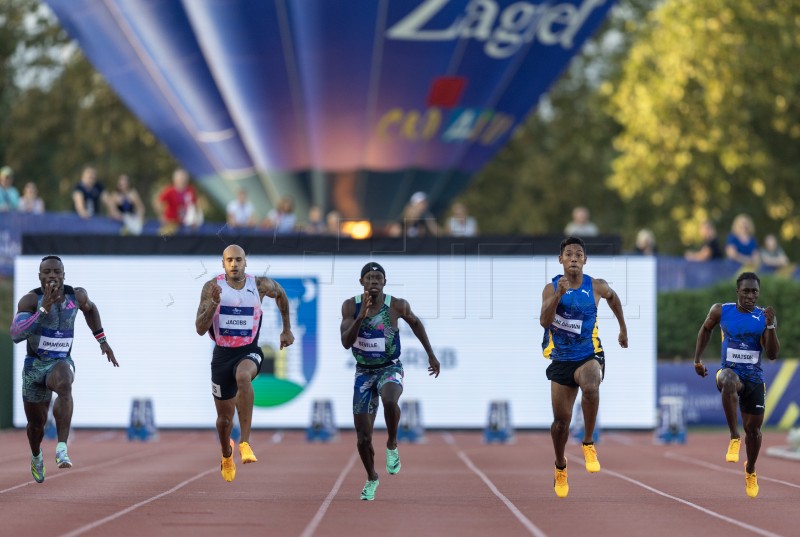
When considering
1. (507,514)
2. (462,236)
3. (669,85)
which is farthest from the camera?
(669,85)

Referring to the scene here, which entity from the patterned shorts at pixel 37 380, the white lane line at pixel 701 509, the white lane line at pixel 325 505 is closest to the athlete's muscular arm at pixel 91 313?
the patterned shorts at pixel 37 380

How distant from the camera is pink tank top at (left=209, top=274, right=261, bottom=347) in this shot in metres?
18.9

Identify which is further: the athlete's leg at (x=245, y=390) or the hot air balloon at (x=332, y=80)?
the hot air balloon at (x=332, y=80)

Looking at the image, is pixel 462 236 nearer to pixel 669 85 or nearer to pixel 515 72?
pixel 515 72

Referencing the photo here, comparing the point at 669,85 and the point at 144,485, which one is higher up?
the point at 669,85

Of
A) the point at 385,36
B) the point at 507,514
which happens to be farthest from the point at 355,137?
the point at 507,514

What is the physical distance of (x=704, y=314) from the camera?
35469 millimetres

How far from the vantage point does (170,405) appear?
31688 mm

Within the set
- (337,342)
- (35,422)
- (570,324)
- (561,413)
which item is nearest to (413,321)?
(570,324)

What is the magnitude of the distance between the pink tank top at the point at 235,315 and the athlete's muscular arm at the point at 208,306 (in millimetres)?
101

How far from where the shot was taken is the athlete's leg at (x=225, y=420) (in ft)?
62.2

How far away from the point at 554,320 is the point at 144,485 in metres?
5.40

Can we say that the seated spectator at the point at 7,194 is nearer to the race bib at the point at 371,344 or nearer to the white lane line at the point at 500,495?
the white lane line at the point at 500,495

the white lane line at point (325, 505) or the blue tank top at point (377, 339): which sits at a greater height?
the blue tank top at point (377, 339)
